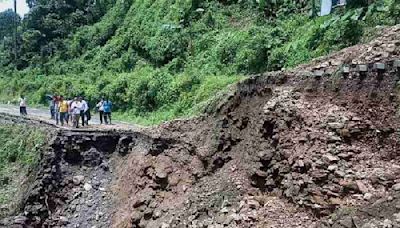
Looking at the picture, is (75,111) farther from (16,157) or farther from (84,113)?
(16,157)

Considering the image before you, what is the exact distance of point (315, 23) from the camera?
2206 cm

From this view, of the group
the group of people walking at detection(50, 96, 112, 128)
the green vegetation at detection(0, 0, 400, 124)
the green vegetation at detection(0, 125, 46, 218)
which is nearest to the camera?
the green vegetation at detection(0, 125, 46, 218)

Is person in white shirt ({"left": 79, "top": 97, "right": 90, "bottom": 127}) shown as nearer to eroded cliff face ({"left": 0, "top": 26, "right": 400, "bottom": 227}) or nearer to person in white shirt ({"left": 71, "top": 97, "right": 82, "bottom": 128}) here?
person in white shirt ({"left": 71, "top": 97, "right": 82, "bottom": 128})

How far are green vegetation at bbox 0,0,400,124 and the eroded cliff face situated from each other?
160 inches

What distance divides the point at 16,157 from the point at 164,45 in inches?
501

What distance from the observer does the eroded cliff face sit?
11211mm

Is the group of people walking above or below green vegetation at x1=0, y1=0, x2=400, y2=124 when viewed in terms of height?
below

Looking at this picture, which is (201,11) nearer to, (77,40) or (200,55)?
(200,55)

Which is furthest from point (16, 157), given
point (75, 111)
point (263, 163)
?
point (263, 163)

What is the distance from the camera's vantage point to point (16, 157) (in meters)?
22.2

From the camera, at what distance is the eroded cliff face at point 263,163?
11211 mm

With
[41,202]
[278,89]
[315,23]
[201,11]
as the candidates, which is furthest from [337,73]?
[201,11]

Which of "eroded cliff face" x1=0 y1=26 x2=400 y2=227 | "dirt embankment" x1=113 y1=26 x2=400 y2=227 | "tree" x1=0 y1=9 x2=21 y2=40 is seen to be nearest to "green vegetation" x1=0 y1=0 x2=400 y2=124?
"eroded cliff face" x1=0 y1=26 x2=400 y2=227

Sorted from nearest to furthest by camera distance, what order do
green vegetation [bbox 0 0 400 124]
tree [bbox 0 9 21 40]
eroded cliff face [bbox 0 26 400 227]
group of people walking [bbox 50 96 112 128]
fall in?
eroded cliff face [bbox 0 26 400 227] < green vegetation [bbox 0 0 400 124] < group of people walking [bbox 50 96 112 128] < tree [bbox 0 9 21 40]
